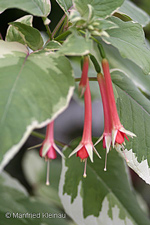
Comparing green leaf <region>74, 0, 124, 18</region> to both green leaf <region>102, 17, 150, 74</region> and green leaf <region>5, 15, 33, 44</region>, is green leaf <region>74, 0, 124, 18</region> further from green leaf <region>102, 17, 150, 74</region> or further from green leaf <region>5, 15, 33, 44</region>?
green leaf <region>5, 15, 33, 44</region>

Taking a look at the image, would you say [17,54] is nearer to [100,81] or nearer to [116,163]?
[100,81]

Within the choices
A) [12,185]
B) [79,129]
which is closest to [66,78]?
[12,185]

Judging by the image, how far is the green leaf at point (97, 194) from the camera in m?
0.77

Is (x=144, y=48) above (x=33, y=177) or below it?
above

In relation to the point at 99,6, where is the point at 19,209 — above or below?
below

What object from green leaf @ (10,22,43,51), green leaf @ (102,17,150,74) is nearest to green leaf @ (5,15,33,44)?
green leaf @ (10,22,43,51)

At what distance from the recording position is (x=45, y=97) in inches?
16.6

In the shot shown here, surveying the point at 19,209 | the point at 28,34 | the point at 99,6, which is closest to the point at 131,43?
the point at 99,6

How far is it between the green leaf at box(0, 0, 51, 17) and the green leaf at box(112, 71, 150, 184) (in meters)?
0.22

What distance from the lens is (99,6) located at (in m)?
0.56

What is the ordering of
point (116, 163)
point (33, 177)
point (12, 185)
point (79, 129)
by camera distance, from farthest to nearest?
point (79, 129), point (33, 177), point (12, 185), point (116, 163)

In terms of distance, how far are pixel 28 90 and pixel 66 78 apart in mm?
77

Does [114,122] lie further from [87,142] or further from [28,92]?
[28,92]

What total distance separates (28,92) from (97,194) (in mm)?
465
